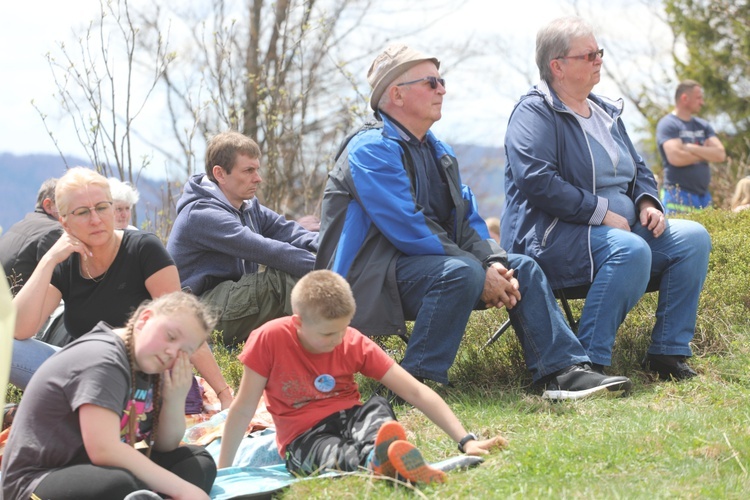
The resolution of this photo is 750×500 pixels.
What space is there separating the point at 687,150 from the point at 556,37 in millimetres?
5743

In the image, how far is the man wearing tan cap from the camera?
468cm

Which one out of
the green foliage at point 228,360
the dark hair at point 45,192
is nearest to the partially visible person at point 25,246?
the dark hair at point 45,192

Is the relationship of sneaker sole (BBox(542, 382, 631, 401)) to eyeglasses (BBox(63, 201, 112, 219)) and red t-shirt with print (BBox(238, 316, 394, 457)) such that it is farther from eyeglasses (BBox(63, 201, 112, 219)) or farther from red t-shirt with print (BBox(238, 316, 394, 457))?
eyeglasses (BBox(63, 201, 112, 219))

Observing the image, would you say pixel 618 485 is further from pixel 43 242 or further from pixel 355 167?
pixel 43 242

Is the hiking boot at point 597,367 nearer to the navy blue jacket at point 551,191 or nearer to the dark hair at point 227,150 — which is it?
the navy blue jacket at point 551,191

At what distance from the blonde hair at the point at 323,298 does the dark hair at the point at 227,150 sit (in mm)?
2480

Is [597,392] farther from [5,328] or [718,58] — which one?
[718,58]

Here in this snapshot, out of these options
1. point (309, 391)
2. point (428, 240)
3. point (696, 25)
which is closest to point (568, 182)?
point (428, 240)

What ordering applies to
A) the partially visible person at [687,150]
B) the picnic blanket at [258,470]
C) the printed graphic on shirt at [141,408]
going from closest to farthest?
the printed graphic on shirt at [141,408] → the picnic blanket at [258,470] → the partially visible person at [687,150]

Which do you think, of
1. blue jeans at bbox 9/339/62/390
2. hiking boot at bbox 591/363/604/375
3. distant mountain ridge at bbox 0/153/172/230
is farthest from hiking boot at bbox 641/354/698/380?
distant mountain ridge at bbox 0/153/172/230

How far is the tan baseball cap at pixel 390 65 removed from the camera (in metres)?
5.07

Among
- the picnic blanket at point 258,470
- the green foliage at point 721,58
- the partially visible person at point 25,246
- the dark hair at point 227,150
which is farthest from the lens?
the green foliage at point 721,58

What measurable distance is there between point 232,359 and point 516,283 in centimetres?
196

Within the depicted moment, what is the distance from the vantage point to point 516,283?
477 centimetres
